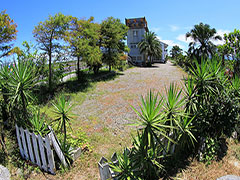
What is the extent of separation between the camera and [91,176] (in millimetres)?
3719

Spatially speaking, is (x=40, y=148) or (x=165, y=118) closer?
(x=165, y=118)

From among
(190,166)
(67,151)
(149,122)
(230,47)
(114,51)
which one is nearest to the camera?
(149,122)

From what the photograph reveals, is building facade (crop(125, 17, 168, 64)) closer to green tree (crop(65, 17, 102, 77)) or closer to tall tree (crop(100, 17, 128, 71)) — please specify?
tall tree (crop(100, 17, 128, 71))

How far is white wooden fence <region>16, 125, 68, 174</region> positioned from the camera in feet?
11.8

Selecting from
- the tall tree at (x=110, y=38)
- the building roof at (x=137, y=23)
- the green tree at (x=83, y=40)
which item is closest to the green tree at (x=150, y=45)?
the building roof at (x=137, y=23)

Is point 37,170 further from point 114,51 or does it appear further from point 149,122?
point 114,51

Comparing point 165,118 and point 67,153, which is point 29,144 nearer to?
point 67,153

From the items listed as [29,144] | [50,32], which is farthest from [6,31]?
[29,144]

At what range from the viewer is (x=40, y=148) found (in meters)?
3.65

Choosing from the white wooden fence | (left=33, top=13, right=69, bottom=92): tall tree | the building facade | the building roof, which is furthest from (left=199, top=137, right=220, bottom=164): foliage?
the building roof

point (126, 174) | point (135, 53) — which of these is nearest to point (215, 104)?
point (126, 174)

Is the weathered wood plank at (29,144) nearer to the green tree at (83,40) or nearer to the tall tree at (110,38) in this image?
the green tree at (83,40)

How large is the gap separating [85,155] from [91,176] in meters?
0.87

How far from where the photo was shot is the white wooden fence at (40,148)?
3.59m
